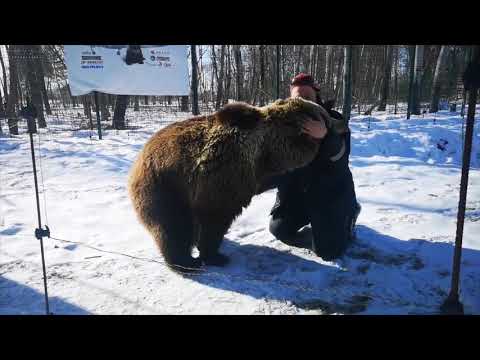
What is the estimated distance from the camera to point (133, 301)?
2.67 metres

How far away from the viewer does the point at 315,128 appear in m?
2.99

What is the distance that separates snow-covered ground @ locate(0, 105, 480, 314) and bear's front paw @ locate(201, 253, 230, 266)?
82mm

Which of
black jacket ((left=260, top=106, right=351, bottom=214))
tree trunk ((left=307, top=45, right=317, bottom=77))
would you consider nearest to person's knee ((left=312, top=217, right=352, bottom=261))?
black jacket ((left=260, top=106, right=351, bottom=214))

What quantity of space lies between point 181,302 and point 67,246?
169 cm

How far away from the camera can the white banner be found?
9617 mm

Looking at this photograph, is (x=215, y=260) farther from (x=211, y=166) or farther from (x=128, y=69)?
(x=128, y=69)

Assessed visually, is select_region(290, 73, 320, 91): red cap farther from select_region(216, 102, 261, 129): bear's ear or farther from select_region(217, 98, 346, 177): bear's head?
select_region(216, 102, 261, 129): bear's ear

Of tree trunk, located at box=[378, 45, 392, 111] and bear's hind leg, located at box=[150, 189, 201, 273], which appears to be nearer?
bear's hind leg, located at box=[150, 189, 201, 273]

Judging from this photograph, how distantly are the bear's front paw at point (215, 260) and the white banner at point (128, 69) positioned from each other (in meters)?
7.80

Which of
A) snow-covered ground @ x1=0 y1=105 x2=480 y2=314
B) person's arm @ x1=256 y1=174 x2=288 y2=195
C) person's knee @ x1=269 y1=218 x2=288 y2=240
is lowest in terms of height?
snow-covered ground @ x1=0 y1=105 x2=480 y2=314

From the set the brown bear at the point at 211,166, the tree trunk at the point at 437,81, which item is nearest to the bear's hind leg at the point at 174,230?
the brown bear at the point at 211,166

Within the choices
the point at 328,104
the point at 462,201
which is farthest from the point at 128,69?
the point at 462,201

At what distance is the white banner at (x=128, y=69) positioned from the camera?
962 cm
